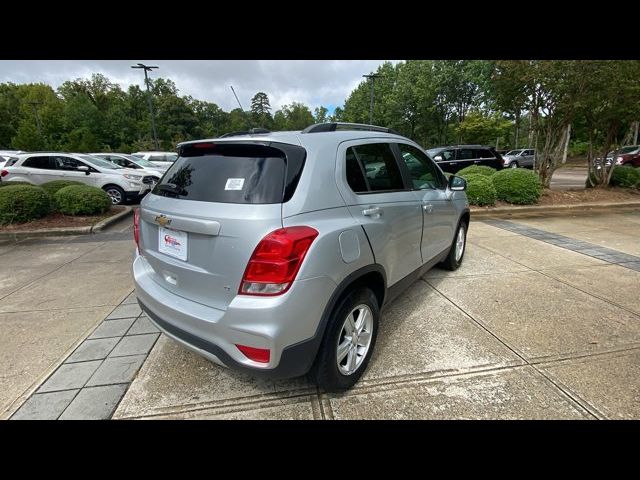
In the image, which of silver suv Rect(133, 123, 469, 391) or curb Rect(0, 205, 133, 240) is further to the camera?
curb Rect(0, 205, 133, 240)

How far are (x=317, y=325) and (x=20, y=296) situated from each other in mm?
3853

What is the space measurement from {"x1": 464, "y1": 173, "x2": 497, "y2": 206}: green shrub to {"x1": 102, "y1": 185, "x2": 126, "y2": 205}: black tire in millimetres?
9687

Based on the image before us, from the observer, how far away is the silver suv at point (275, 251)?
1740mm

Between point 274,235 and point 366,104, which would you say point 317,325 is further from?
point 366,104

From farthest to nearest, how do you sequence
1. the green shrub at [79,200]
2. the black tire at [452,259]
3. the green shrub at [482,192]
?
the green shrub at [482,192] < the green shrub at [79,200] < the black tire at [452,259]

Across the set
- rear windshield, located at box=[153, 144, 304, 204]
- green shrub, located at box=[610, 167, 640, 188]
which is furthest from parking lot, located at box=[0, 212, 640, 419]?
green shrub, located at box=[610, 167, 640, 188]

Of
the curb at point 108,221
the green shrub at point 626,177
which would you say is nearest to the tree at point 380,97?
the green shrub at point 626,177

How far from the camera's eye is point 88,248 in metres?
5.58

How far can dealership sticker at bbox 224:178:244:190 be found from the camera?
190 cm

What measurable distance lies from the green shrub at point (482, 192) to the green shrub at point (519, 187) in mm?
498

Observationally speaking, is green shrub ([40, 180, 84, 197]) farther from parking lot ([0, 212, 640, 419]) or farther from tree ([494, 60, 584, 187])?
tree ([494, 60, 584, 187])

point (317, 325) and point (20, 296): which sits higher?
point (317, 325)

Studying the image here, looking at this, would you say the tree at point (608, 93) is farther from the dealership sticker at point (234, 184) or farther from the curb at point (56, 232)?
the curb at point (56, 232)

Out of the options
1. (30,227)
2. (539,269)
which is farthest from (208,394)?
(30,227)
